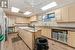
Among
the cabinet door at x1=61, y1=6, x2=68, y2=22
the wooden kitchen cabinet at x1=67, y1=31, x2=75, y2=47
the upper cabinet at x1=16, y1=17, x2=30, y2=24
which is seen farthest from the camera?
the upper cabinet at x1=16, y1=17, x2=30, y2=24

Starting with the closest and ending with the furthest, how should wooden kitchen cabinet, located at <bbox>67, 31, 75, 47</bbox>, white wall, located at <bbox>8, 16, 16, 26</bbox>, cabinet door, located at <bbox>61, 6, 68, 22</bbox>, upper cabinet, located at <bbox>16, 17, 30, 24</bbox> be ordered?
wooden kitchen cabinet, located at <bbox>67, 31, 75, 47</bbox> < cabinet door, located at <bbox>61, 6, 68, 22</bbox> < white wall, located at <bbox>8, 16, 16, 26</bbox> < upper cabinet, located at <bbox>16, 17, 30, 24</bbox>

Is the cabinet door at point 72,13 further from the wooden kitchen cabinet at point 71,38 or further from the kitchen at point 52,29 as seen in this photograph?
the wooden kitchen cabinet at point 71,38

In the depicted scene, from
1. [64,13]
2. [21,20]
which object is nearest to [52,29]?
[64,13]

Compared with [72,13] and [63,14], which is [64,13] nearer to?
[63,14]

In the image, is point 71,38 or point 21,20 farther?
point 21,20

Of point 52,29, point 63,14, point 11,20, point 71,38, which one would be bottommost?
point 71,38

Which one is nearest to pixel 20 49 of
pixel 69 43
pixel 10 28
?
pixel 69 43

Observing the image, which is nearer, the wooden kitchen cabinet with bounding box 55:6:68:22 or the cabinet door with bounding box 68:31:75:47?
the cabinet door with bounding box 68:31:75:47

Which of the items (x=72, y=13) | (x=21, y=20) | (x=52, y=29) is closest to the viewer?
(x=72, y=13)

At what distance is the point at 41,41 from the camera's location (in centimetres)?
390

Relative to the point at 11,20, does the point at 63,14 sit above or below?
above

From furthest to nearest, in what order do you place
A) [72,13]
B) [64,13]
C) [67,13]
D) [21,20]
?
[21,20]
[64,13]
[67,13]
[72,13]

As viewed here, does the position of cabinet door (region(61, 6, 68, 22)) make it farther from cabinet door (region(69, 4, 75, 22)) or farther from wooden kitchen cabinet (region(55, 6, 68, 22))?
cabinet door (region(69, 4, 75, 22))

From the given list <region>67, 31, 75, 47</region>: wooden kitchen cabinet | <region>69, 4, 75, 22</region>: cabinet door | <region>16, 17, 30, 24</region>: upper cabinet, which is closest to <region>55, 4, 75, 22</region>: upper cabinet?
<region>69, 4, 75, 22</region>: cabinet door
